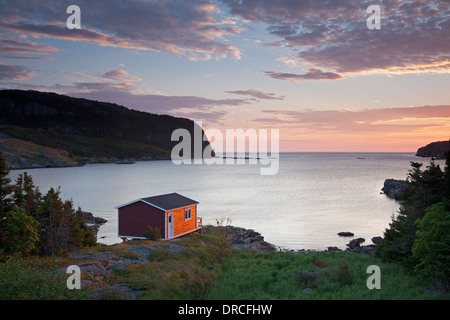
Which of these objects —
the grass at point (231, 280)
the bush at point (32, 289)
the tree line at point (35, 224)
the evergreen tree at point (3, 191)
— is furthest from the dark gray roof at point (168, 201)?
the bush at point (32, 289)

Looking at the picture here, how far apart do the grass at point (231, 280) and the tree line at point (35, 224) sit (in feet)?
8.10

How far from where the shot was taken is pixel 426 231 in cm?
1280

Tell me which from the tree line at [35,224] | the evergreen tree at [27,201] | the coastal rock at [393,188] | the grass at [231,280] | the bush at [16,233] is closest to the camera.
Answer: the grass at [231,280]

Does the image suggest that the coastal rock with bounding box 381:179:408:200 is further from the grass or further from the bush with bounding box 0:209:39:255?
the bush with bounding box 0:209:39:255

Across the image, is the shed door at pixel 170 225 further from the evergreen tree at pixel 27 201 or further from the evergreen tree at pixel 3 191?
the evergreen tree at pixel 3 191

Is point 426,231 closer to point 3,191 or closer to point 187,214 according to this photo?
A: point 3,191

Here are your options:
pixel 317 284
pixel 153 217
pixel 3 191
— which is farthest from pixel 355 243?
pixel 3 191

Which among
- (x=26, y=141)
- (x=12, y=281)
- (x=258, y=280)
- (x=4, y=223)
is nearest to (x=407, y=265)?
(x=258, y=280)

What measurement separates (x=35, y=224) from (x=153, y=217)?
46.4 ft

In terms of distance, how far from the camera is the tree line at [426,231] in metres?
12.1

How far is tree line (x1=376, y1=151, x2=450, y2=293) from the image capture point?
12.1m

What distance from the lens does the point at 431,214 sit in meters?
13.2

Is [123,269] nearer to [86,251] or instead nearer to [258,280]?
[258,280]
